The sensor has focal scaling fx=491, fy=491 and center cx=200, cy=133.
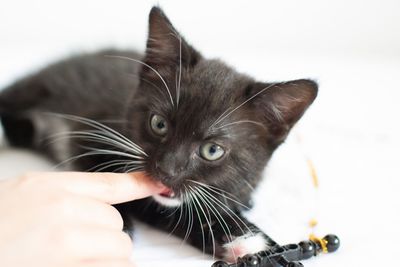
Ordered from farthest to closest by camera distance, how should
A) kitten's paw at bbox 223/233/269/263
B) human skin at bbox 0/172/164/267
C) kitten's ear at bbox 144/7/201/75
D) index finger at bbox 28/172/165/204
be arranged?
kitten's ear at bbox 144/7/201/75 < kitten's paw at bbox 223/233/269/263 < index finger at bbox 28/172/165/204 < human skin at bbox 0/172/164/267

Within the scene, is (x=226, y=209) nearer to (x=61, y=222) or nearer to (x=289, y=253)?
(x=289, y=253)

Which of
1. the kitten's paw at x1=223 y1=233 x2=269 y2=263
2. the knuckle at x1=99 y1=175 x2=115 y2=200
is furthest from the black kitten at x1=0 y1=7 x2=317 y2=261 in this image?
the knuckle at x1=99 y1=175 x2=115 y2=200

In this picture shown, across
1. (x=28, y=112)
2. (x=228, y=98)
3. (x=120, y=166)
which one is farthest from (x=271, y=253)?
(x=28, y=112)

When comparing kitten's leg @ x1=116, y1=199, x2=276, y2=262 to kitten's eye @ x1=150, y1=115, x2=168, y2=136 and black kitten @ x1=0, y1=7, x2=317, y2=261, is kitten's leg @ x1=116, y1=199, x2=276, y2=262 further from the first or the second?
kitten's eye @ x1=150, y1=115, x2=168, y2=136

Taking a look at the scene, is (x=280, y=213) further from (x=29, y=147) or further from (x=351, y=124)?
(x=29, y=147)

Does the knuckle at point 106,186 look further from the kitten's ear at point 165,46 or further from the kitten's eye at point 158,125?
the kitten's ear at point 165,46

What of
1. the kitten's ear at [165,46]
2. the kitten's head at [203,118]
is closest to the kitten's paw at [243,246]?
the kitten's head at [203,118]

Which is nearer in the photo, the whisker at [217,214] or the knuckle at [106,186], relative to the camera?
the knuckle at [106,186]
